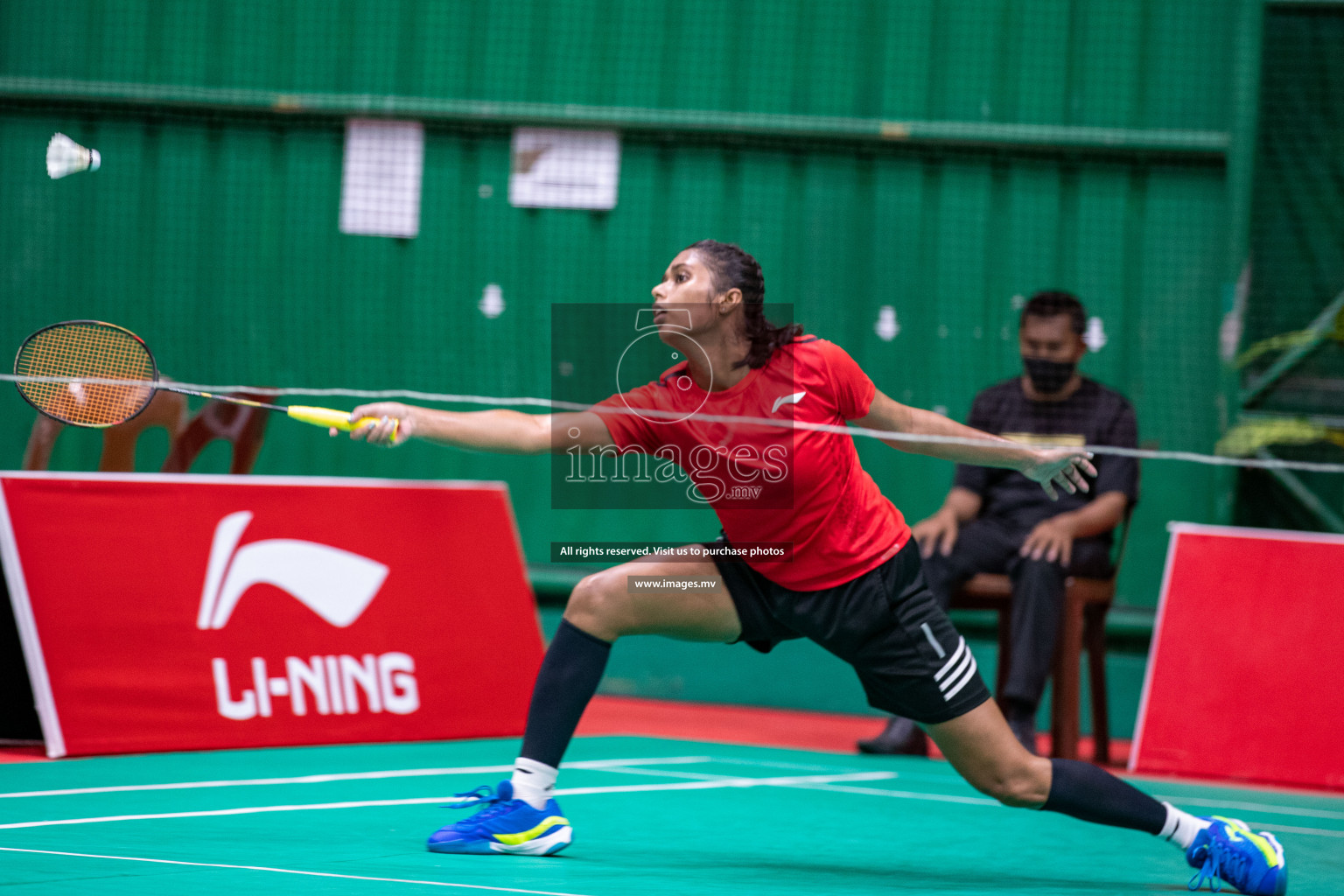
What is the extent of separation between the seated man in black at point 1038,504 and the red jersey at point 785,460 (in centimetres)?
275

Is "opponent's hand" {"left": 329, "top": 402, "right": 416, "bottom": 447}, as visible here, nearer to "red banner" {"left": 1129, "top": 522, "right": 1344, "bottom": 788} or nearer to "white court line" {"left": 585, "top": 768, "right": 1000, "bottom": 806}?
"white court line" {"left": 585, "top": 768, "right": 1000, "bottom": 806}

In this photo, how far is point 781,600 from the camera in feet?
14.1

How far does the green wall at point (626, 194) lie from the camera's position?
906 cm

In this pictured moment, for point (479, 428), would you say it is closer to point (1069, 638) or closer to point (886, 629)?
point (886, 629)

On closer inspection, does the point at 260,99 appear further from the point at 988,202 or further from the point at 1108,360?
the point at 1108,360

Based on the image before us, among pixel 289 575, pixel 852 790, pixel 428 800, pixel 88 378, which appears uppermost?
pixel 88 378

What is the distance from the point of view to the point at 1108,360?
9.04 m

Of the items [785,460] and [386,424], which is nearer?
[386,424]

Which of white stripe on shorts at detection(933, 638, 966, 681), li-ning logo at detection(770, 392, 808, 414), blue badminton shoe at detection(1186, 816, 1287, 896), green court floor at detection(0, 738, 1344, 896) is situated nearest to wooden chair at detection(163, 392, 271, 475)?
green court floor at detection(0, 738, 1344, 896)

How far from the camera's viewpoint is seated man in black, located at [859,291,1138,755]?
6.98 metres

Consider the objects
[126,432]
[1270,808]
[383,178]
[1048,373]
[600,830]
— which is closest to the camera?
[600,830]

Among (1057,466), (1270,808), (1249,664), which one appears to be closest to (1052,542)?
(1249,664)

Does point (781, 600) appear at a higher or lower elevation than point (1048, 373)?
lower

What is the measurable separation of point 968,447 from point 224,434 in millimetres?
4760
